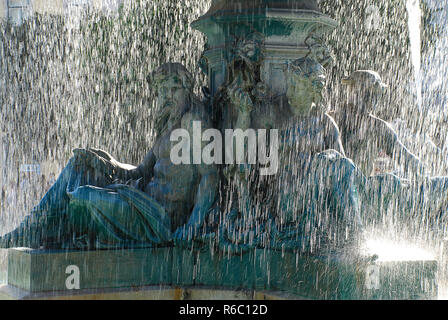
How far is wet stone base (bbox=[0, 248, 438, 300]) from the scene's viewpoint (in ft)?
20.3

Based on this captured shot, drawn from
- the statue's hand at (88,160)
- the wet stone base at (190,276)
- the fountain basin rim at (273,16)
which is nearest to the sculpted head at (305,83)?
the fountain basin rim at (273,16)

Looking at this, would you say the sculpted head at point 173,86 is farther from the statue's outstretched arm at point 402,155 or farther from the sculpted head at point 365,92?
the statue's outstretched arm at point 402,155

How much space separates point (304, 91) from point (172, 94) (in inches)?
44.6

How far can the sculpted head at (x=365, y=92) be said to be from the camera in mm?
7641

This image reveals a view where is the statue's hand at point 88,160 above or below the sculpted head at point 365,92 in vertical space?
below

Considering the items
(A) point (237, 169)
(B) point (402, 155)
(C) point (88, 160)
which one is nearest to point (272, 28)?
(A) point (237, 169)

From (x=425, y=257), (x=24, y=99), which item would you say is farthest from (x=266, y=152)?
(x=24, y=99)

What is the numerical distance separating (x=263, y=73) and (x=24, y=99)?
1143 centimetres

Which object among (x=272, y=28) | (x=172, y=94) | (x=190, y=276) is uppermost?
(x=272, y=28)

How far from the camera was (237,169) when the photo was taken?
23.2 ft

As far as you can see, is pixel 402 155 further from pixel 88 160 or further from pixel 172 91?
pixel 88 160

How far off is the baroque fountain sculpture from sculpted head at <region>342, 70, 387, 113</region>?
0.26 metres

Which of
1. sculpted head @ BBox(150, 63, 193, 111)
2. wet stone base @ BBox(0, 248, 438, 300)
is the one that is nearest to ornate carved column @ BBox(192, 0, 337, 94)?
sculpted head @ BBox(150, 63, 193, 111)
